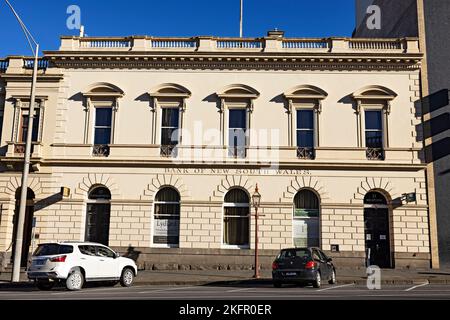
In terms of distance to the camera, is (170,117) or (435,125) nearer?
(435,125)

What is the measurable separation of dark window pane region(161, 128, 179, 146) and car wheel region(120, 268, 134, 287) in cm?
985

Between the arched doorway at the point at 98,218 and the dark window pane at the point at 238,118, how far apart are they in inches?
330

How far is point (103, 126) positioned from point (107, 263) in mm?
11629

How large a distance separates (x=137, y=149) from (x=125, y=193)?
266 cm

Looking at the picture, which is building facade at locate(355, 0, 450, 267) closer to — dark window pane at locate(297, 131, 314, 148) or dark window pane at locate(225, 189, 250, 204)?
dark window pane at locate(297, 131, 314, 148)

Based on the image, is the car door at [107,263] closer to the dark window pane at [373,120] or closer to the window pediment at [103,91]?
the window pediment at [103,91]

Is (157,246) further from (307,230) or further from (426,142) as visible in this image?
(426,142)

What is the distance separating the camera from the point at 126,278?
61.1 ft

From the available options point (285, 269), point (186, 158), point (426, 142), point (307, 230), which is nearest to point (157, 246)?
point (186, 158)

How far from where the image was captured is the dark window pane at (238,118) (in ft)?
88.5

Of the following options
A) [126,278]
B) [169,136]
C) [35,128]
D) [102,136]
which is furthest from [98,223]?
[126,278]

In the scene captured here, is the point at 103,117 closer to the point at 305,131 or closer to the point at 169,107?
the point at 169,107

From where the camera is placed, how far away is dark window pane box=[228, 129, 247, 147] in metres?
26.7

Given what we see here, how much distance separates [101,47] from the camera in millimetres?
28172
